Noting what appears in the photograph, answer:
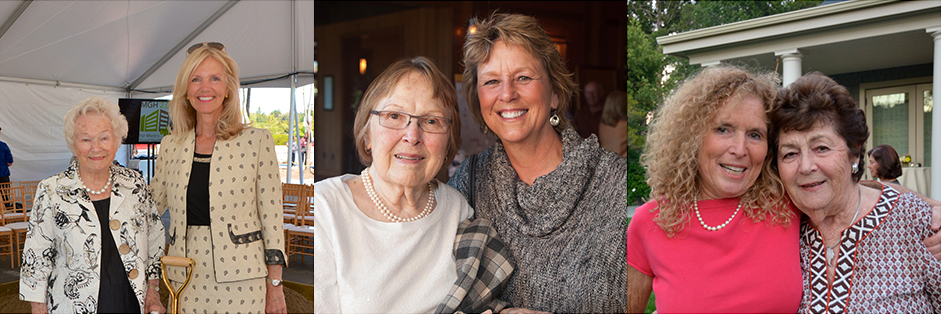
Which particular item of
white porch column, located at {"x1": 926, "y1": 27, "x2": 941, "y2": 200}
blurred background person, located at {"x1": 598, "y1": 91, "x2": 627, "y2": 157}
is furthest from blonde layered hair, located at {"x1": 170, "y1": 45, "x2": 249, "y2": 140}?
white porch column, located at {"x1": 926, "y1": 27, "x2": 941, "y2": 200}

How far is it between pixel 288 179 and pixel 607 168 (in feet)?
4.27

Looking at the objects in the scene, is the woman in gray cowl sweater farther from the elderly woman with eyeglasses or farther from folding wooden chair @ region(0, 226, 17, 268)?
folding wooden chair @ region(0, 226, 17, 268)

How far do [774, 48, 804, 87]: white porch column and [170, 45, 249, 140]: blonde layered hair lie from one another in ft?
11.7

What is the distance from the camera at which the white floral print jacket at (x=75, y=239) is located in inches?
77.2

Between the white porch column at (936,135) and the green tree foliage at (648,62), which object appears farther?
the white porch column at (936,135)

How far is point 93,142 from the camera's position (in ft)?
6.46

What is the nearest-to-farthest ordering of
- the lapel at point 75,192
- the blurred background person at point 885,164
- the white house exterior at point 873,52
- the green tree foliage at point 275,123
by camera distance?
the lapel at point 75,192 → the green tree foliage at point 275,123 → the blurred background person at point 885,164 → the white house exterior at point 873,52

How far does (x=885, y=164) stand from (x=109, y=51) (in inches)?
166

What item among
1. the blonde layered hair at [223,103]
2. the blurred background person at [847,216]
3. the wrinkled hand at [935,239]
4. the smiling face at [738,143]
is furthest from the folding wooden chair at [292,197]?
the wrinkled hand at [935,239]

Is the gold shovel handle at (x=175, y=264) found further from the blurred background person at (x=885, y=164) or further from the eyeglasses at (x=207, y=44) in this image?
the blurred background person at (x=885, y=164)

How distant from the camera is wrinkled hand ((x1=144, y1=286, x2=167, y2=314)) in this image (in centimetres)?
206

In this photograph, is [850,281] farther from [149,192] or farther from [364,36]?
[149,192]

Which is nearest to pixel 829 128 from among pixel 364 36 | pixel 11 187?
pixel 364 36

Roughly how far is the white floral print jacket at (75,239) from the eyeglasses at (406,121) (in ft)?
3.38
